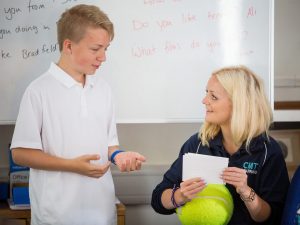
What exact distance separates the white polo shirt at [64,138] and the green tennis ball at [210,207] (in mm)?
450

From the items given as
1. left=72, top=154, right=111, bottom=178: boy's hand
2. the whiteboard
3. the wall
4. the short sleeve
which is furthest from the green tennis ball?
the wall

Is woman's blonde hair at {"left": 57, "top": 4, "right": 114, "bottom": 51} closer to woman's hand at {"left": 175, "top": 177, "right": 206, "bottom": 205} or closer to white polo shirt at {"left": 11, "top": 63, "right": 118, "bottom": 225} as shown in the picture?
white polo shirt at {"left": 11, "top": 63, "right": 118, "bottom": 225}

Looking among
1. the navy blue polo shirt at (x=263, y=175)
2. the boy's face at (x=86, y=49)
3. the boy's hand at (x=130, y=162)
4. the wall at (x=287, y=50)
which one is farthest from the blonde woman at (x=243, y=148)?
the wall at (x=287, y=50)

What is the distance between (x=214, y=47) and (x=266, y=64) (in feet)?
0.92

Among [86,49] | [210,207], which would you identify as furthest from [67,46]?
[210,207]

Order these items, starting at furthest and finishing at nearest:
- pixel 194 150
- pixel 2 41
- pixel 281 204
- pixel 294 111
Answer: pixel 294 111 < pixel 2 41 < pixel 194 150 < pixel 281 204

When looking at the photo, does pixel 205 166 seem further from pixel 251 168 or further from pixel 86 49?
pixel 86 49

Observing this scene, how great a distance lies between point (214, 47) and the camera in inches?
96.7

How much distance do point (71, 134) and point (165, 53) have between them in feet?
2.33

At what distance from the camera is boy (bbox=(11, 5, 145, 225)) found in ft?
6.29

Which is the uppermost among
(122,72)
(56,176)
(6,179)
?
(122,72)

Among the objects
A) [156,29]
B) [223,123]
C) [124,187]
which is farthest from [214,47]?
[124,187]

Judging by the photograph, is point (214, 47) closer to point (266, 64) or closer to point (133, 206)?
point (266, 64)

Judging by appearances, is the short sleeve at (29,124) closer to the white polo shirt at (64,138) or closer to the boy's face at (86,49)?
the white polo shirt at (64,138)
